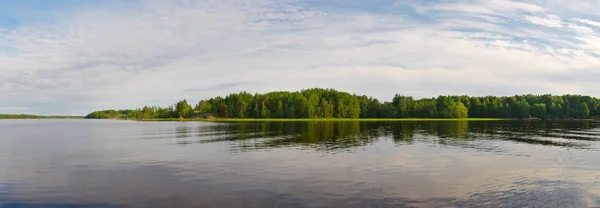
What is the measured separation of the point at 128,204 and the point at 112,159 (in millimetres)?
20058

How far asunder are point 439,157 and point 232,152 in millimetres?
21994

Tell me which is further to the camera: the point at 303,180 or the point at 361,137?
the point at 361,137

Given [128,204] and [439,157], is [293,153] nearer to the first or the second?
[439,157]

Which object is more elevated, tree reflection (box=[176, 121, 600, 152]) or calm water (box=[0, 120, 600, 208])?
tree reflection (box=[176, 121, 600, 152])

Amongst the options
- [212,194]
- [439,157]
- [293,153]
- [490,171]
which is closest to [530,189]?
[490,171]

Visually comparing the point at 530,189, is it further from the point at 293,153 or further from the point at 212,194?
the point at 293,153

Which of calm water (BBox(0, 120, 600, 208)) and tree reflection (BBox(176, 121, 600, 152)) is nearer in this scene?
calm water (BBox(0, 120, 600, 208))

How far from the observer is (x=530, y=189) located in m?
22.1

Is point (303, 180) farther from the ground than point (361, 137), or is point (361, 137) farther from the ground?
point (361, 137)

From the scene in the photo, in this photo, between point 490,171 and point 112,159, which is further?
point 112,159

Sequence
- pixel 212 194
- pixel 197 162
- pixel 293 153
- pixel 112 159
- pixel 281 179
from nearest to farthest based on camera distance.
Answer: pixel 212 194 < pixel 281 179 < pixel 197 162 < pixel 112 159 < pixel 293 153

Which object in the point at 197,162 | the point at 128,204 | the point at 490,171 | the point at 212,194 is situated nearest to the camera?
the point at 128,204

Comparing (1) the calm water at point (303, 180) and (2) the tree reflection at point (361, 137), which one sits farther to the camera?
(2) the tree reflection at point (361, 137)

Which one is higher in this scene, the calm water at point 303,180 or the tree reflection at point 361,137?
the tree reflection at point 361,137
